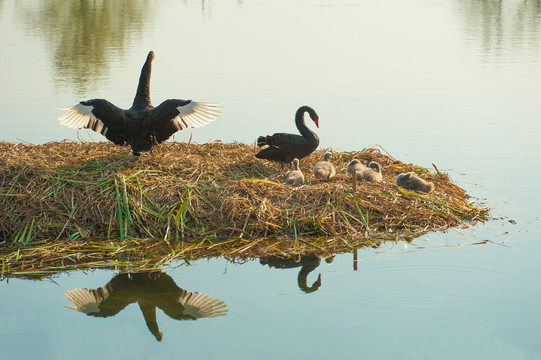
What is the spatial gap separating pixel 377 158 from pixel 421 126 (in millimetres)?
2582

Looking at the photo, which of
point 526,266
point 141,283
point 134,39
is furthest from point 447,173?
point 134,39

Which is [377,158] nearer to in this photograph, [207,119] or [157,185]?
[207,119]

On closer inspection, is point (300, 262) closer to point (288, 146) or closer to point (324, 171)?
point (324, 171)

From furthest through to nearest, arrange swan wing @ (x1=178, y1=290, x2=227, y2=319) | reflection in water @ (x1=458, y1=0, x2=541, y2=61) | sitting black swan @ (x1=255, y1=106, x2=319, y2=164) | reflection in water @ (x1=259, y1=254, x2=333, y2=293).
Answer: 1. reflection in water @ (x1=458, y1=0, x2=541, y2=61)
2. sitting black swan @ (x1=255, y1=106, x2=319, y2=164)
3. reflection in water @ (x1=259, y1=254, x2=333, y2=293)
4. swan wing @ (x1=178, y1=290, x2=227, y2=319)

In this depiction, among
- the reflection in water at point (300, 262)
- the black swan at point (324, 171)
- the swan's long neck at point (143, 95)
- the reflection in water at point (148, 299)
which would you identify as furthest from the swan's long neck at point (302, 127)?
the reflection in water at point (148, 299)

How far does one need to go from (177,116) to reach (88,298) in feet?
10.1

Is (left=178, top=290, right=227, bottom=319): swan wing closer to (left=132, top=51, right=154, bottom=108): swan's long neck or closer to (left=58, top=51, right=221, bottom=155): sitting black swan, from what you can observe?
(left=58, top=51, right=221, bottom=155): sitting black swan

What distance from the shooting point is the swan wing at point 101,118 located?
24.3ft

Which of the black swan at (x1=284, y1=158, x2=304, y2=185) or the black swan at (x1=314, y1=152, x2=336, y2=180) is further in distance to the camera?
the black swan at (x1=314, y1=152, x2=336, y2=180)

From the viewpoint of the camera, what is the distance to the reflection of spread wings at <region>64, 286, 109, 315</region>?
4867mm

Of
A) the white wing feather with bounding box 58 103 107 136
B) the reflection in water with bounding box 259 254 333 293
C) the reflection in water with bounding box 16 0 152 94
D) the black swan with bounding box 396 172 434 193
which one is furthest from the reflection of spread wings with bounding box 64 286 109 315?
the reflection in water with bounding box 16 0 152 94

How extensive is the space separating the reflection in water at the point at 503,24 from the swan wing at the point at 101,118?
14.4 meters

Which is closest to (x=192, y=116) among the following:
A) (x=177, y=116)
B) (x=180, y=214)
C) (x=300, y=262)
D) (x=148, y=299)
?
(x=177, y=116)

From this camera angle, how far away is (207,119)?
25.4 ft
